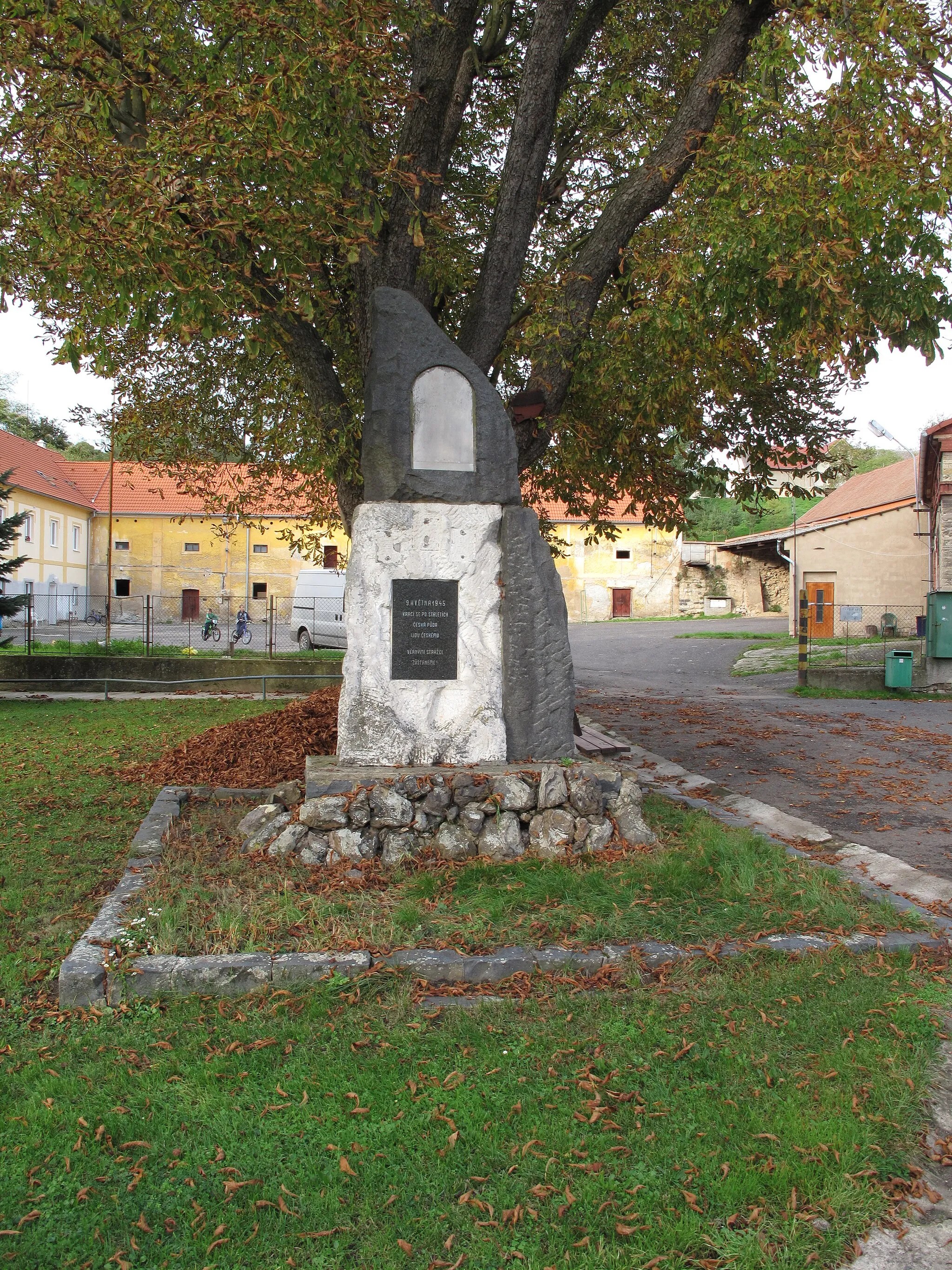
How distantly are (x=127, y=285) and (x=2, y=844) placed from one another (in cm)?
357

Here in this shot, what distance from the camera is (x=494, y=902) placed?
14.8ft

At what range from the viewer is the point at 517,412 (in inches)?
303

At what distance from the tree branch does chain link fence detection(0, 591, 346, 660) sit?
24.0ft

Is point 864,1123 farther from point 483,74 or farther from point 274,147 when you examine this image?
point 483,74

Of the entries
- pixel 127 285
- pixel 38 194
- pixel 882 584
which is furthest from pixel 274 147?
pixel 882 584

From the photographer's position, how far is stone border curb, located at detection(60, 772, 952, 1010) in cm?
362

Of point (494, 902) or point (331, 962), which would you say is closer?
point (331, 962)

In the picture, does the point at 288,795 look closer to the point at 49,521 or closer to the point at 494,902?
the point at 494,902

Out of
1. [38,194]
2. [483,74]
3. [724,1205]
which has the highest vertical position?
[483,74]

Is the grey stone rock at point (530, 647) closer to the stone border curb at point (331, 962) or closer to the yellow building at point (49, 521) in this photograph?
the stone border curb at point (331, 962)

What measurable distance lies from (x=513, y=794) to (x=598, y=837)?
1.89 ft

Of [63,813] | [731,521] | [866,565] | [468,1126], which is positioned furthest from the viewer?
[731,521]

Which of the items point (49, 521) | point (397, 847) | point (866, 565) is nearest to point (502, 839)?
point (397, 847)

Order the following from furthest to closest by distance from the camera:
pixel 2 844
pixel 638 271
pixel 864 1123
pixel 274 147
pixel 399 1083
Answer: pixel 638 271 < pixel 2 844 < pixel 274 147 < pixel 399 1083 < pixel 864 1123
